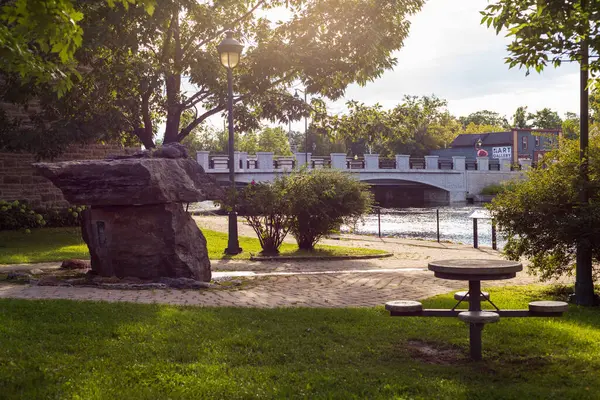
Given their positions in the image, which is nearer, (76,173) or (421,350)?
(421,350)

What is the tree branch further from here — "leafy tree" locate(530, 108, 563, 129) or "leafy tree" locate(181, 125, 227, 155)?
"leafy tree" locate(530, 108, 563, 129)

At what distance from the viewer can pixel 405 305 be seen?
5605 mm

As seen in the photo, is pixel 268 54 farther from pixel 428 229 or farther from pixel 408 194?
pixel 408 194

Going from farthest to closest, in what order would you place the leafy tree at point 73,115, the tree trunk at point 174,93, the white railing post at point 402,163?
the white railing post at point 402,163 → the tree trunk at point 174,93 → the leafy tree at point 73,115

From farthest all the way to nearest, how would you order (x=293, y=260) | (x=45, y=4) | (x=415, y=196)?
1. (x=415, y=196)
2. (x=293, y=260)
3. (x=45, y=4)

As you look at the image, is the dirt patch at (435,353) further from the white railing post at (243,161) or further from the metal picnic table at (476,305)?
the white railing post at (243,161)

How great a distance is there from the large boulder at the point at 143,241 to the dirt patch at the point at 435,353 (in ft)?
13.8

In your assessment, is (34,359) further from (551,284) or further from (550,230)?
(551,284)

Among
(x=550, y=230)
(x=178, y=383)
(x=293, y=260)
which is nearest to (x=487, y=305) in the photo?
(x=550, y=230)

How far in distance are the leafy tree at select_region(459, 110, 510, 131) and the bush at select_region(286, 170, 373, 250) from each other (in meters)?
114

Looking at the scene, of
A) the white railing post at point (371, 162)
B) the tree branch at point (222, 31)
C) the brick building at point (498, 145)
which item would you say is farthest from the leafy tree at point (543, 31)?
the brick building at point (498, 145)

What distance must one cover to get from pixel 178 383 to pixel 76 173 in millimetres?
5197

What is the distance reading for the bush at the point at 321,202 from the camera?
15.5m

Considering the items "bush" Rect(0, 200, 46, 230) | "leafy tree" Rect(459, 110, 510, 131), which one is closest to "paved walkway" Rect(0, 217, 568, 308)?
"bush" Rect(0, 200, 46, 230)
